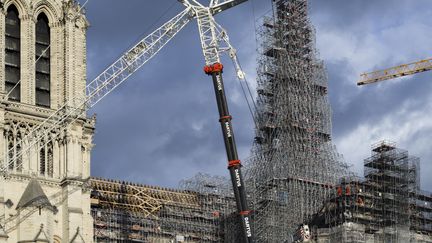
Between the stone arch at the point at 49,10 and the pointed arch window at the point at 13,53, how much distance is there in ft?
8.01

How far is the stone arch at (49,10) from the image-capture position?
13050 cm

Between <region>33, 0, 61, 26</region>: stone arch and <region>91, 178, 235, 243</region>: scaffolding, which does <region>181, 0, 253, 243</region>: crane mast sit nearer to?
<region>33, 0, 61, 26</region>: stone arch

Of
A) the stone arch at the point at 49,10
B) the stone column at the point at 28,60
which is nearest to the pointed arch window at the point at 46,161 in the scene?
the stone column at the point at 28,60

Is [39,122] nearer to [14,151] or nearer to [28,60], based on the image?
[14,151]

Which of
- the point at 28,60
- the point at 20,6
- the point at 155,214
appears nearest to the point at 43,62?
the point at 28,60

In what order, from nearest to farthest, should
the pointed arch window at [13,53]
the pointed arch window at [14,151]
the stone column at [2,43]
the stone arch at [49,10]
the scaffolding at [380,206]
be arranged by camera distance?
the pointed arch window at [14,151]
the stone column at [2,43]
the pointed arch window at [13,53]
the stone arch at [49,10]
the scaffolding at [380,206]

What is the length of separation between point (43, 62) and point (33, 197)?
17696 millimetres

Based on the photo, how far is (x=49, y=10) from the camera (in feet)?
431

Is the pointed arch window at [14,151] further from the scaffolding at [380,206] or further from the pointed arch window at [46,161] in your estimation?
the scaffolding at [380,206]

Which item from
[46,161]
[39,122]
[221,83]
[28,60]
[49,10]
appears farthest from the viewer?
[49,10]

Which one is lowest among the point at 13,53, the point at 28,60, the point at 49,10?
the point at 28,60

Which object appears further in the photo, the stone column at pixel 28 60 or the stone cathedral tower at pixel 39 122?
the stone column at pixel 28 60

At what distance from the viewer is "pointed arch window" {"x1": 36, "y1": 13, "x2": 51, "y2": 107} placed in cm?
12888

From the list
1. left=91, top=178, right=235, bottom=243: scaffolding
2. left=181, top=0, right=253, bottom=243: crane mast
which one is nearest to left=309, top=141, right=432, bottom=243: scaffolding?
left=91, top=178, right=235, bottom=243: scaffolding
